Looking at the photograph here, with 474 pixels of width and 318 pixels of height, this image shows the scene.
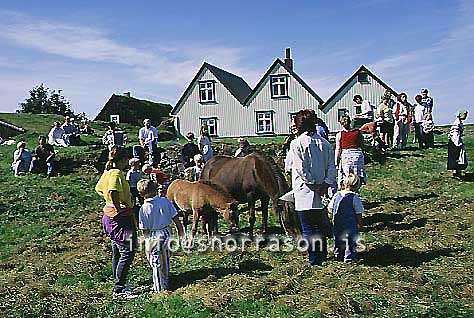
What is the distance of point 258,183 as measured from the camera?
399 inches

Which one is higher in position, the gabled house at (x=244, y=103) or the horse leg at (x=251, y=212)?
the gabled house at (x=244, y=103)

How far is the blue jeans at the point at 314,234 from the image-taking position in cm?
711

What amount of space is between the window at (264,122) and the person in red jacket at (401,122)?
2565 cm

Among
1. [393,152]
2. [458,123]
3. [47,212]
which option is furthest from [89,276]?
[393,152]

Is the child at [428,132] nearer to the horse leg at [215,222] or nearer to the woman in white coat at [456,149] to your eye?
the woman in white coat at [456,149]

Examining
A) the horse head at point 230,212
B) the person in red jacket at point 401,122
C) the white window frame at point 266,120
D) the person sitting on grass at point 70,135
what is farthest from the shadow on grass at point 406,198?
the white window frame at point 266,120

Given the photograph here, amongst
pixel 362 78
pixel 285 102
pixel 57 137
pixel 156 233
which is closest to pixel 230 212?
pixel 156 233

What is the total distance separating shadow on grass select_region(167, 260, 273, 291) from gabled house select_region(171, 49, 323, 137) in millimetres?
37323

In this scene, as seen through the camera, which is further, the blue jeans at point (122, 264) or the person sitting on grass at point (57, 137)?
the person sitting on grass at point (57, 137)

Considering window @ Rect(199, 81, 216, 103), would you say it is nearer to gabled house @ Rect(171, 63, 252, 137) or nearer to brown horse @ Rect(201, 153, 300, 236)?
gabled house @ Rect(171, 63, 252, 137)

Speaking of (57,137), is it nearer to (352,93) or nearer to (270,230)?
(270,230)

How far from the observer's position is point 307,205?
7.05m

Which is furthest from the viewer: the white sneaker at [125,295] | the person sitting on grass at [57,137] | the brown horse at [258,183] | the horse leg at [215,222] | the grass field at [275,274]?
the person sitting on grass at [57,137]

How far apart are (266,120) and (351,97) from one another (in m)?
7.46
